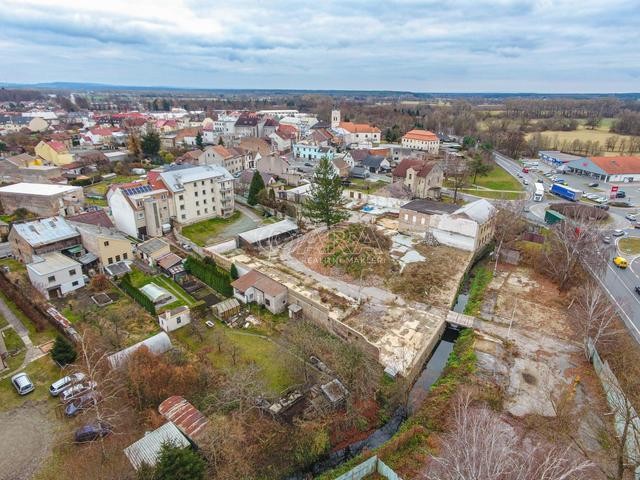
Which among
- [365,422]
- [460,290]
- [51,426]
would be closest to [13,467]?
[51,426]

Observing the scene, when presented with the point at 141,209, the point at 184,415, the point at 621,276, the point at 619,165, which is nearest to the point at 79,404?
the point at 184,415

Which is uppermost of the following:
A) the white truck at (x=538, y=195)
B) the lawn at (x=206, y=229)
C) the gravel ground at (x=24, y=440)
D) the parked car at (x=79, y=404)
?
the white truck at (x=538, y=195)

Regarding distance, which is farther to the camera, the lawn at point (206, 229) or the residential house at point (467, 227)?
the lawn at point (206, 229)

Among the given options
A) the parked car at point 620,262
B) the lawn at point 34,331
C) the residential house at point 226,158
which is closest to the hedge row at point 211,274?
the lawn at point 34,331

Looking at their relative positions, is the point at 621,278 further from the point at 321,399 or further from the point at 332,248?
the point at 321,399

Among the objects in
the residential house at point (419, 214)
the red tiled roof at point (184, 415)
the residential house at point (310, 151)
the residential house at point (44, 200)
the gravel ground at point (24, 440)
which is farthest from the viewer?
the residential house at point (310, 151)

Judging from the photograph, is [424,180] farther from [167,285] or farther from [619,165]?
[619,165]

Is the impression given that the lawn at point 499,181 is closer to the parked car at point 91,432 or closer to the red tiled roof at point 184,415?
the red tiled roof at point 184,415
